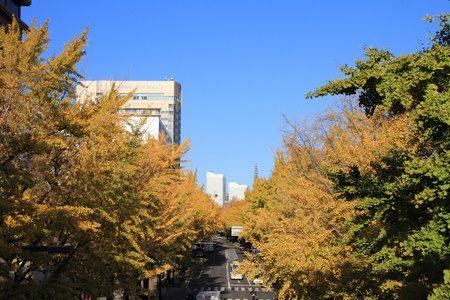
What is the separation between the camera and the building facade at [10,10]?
31.7 metres

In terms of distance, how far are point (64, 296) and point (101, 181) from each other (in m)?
3.36

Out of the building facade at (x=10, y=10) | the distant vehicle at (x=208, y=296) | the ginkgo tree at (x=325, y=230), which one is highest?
the building facade at (x=10, y=10)

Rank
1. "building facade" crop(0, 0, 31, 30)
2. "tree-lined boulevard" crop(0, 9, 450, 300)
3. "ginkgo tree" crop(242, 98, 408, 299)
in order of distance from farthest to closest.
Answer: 1. "building facade" crop(0, 0, 31, 30)
2. "ginkgo tree" crop(242, 98, 408, 299)
3. "tree-lined boulevard" crop(0, 9, 450, 300)

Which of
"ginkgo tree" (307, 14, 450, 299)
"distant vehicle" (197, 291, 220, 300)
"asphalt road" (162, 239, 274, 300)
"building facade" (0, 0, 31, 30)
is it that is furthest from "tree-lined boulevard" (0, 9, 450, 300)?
"building facade" (0, 0, 31, 30)

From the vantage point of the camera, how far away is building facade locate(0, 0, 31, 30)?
31.7 m

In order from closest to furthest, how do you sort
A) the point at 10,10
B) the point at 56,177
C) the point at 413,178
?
1. the point at 413,178
2. the point at 56,177
3. the point at 10,10

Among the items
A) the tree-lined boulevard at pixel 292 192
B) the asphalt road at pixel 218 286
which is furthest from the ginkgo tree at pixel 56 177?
the asphalt road at pixel 218 286

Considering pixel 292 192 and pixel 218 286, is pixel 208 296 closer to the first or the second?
pixel 218 286

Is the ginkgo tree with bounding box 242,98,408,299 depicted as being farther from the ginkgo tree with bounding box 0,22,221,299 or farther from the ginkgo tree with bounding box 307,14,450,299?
the ginkgo tree with bounding box 0,22,221,299

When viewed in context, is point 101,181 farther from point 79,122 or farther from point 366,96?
point 366,96

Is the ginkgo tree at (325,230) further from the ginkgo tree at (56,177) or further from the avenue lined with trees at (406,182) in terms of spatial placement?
the ginkgo tree at (56,177)

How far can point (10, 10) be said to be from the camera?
32812 mm

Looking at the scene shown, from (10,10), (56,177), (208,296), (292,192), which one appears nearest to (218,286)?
(208,296)

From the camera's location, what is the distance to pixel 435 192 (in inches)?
274
